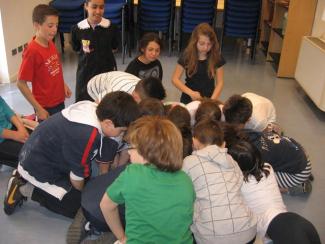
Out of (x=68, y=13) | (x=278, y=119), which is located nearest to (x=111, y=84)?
(x=278, y=119)

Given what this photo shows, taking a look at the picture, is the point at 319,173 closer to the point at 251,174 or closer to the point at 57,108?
the point at 251,174

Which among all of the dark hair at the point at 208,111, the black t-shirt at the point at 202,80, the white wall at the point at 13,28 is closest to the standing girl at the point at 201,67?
the black t-shirt at the point at 202,80

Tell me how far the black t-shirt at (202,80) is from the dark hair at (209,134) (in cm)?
129

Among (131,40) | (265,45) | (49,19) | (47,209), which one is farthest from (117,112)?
(265,45)

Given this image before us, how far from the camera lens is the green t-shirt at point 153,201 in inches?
48.4

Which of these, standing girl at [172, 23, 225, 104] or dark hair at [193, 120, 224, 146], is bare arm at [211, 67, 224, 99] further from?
dark hair at [193, 120, 224, 146]

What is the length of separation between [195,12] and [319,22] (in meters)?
1.72

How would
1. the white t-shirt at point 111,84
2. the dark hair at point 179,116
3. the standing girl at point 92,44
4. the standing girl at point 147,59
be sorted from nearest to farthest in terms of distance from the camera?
the dark hair at point 179,116, the white t-shirt at point 111,84, the standing girl at point 147,59, the standing girl at point 92,44

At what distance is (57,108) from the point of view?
2645mm

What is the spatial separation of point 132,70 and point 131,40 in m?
3.00

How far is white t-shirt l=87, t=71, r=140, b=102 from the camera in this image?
7.20ft

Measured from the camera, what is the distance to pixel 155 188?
1.23m

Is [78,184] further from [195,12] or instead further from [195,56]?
[195,12]

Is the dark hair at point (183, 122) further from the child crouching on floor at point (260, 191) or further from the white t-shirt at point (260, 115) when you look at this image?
the white t-shirt at point (260, 115)
